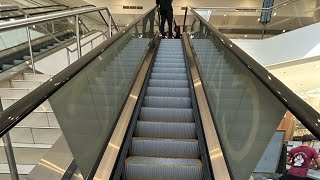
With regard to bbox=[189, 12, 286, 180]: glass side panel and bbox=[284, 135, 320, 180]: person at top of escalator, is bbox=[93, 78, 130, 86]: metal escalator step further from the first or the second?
bbox=[284, 135, 320, 180]: person at top of escalator

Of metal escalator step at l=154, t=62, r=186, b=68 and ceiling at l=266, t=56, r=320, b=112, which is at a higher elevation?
metal escalator step at l=154, t=62, r=186, b=68

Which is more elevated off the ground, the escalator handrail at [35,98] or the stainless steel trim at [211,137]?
the escalator handrail at [35,98]

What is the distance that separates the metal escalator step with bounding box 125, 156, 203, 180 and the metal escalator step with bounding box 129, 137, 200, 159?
10.9 inches

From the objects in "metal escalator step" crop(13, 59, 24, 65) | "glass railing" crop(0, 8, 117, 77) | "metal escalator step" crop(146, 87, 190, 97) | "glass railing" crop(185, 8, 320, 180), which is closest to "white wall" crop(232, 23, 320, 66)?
"metal escalator step" crop(146, 87, 190, 97)

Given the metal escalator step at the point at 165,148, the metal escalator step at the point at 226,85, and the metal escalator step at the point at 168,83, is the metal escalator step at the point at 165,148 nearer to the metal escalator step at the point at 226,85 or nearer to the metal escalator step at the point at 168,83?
the metal escalator step at the point at 226,85

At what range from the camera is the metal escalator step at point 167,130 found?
3492 mm

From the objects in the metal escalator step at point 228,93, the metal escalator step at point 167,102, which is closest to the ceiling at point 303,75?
the metal escalator step at point 167,102

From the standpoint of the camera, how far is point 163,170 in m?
2.71

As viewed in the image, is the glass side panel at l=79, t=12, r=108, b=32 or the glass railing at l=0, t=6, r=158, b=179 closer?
the glass railing at l=0, t=6, r=158, b=179

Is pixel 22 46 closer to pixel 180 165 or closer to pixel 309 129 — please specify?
pixel 180 165

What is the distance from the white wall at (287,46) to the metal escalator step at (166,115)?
13.3 ft

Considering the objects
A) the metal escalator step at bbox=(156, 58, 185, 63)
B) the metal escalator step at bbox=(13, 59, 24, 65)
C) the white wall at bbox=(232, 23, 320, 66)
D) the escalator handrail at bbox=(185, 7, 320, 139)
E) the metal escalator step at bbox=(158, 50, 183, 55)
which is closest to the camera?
the escalator handrail at bbox=(185, 7, 320, 139)

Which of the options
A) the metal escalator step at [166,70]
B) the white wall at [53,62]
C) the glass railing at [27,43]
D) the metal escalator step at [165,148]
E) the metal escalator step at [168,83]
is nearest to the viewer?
the metal escalator step at [165,148]

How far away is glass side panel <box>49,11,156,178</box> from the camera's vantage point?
1.98 metres
